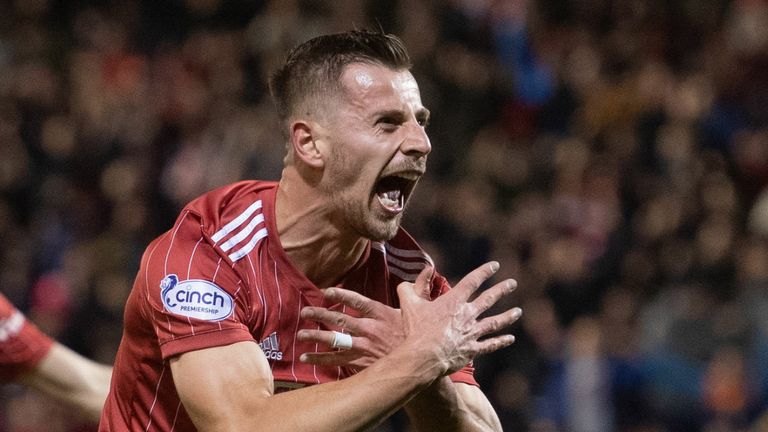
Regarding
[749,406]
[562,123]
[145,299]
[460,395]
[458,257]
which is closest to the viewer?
[145,299]

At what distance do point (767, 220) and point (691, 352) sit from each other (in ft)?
4.37

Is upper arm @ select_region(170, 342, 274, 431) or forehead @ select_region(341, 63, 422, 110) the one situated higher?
forehead @ select_region(341, 63, 422, 110)

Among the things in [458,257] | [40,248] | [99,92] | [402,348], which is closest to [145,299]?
[402,348]

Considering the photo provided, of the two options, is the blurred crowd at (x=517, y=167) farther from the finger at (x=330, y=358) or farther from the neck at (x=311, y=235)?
the finger at (x=330, y=358)

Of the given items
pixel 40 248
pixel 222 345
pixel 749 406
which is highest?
pixel 222 345

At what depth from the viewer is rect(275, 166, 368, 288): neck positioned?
3.93 metres

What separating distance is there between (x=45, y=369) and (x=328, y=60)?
194cm

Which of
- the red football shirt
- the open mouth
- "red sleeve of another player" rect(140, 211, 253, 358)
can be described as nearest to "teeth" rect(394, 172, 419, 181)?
the open mouth

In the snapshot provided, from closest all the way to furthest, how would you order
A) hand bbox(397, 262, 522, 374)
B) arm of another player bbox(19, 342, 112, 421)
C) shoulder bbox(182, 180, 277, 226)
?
1. hand bbox(397, 262, 522, 374)
2. shoulder bbox(182, 180, 277, 226)
3. arm of another player bbox(19, 342, 112, 421)

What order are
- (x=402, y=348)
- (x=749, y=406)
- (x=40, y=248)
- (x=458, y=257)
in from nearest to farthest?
(x=402, y=348) → (x=749, y=406) → (x=458, y=257) → (x=40, y=248)

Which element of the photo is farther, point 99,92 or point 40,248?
point 99,92

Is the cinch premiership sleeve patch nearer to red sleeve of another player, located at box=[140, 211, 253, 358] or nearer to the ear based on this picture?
red sleeve of another player, located at box=[140, 211, 253, 358]

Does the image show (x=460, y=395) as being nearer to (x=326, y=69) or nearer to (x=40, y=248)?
(x=326, y=69)

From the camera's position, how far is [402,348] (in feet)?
11.1
